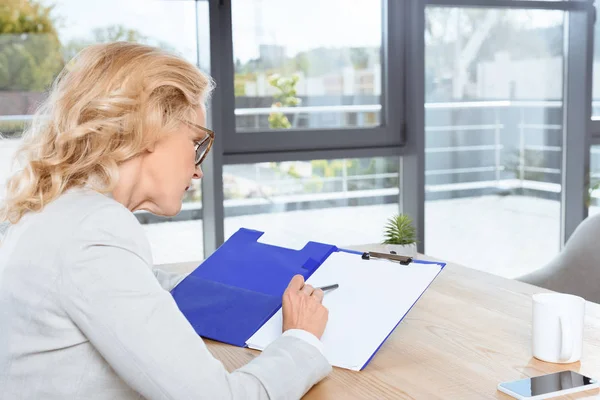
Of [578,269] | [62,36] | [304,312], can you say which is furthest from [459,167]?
[304,312]

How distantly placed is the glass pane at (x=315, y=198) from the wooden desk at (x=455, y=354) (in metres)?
1.43

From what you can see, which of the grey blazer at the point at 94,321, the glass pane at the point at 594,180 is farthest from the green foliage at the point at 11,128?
the glass pane at the point at 594,180

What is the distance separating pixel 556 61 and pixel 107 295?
314 cm

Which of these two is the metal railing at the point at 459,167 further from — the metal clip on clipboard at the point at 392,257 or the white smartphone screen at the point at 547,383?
the white smartphone screen at the point at 547,383

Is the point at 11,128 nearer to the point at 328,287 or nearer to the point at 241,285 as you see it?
the point at 241,285

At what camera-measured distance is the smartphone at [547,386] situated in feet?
3.57

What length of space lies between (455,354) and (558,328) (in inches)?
7.1

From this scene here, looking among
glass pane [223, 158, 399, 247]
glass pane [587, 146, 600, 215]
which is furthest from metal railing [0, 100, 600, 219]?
glass pane [587, 146, 600, 215]

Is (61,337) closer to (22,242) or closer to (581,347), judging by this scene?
(22,242)

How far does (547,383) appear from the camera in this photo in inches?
44.4

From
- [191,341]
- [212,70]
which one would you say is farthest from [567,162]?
[191,341]

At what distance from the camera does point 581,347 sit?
125cm

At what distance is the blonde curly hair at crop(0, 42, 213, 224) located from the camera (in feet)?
3.47

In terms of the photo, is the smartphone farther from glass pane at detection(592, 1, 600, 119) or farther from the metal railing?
glass pane at detection(592, 1, 600, 119)
